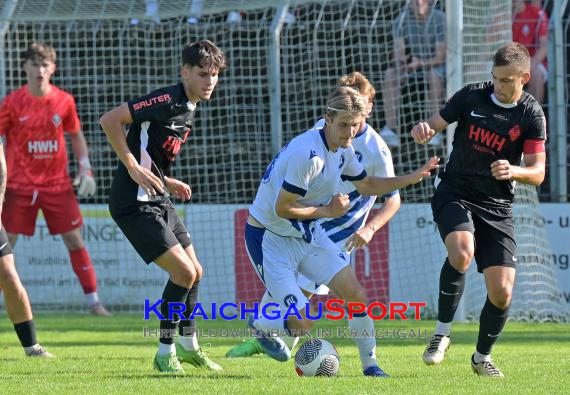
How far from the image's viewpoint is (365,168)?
8.25 metres

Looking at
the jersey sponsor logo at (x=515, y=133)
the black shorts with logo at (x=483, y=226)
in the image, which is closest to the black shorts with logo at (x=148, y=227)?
the black shorts with logo at (x=483, y=226)

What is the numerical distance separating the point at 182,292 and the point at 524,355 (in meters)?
2.74

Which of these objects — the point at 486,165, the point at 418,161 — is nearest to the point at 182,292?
the point at 486,165

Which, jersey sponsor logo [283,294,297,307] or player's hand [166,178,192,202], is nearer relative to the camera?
jersey sponsor logo [283,294,297,307]

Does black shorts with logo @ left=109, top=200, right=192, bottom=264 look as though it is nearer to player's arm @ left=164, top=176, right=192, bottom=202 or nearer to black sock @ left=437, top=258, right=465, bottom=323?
player's arm @ left=164, top=176, right=192, bottom=202

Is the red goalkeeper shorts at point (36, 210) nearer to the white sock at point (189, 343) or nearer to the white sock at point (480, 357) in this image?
the white sock at point (189, 343)

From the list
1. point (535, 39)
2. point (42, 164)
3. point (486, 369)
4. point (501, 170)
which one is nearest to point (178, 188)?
point (501, 170)

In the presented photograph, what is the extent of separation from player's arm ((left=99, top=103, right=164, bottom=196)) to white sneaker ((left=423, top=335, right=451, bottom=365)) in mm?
2106

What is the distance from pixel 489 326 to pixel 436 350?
1.99 ft

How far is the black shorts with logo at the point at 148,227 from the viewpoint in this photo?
7375 millimetres

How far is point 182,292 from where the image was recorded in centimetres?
744

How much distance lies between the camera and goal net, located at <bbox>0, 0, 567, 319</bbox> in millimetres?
12891

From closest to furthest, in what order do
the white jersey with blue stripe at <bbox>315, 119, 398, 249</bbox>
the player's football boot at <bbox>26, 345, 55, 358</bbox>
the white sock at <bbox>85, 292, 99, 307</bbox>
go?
the player's football boot at <bbox>26, 345, 55, 358</bbox> → the white jersey with blue stripe at <bbox>315, 119, 398, 249</bbox> → the white sock at <bbox>85, 292, 99, 307</bbox>

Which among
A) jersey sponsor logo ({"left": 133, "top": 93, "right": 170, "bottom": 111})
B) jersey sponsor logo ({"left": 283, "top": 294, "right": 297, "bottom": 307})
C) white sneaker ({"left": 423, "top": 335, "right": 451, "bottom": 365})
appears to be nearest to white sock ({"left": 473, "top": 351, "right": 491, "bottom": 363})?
white sneaker ({"left": 423, "top": 335, "right": 451, "bottom": 365})
